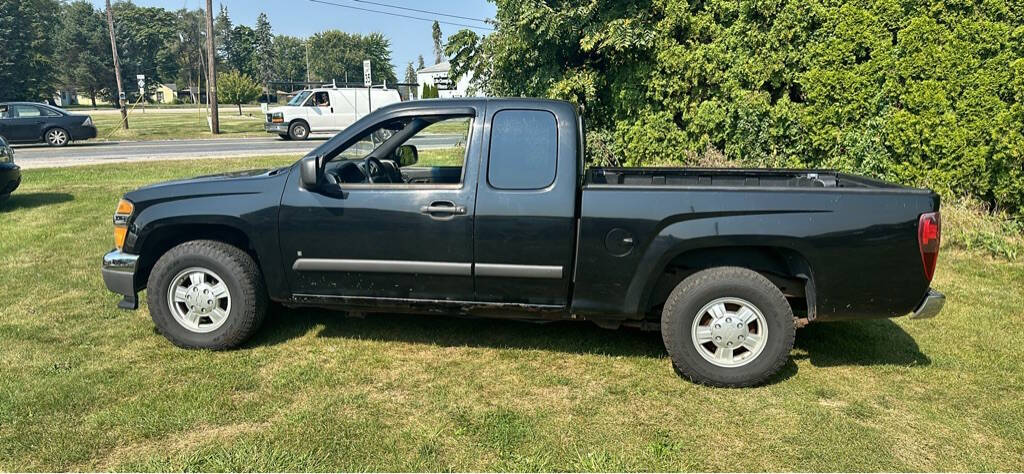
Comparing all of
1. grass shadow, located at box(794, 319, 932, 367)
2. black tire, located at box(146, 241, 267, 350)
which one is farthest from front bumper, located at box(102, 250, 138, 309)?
grass shadow, located at box(794, 319, 932, 367)

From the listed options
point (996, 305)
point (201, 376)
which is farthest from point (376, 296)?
point (996, 305)

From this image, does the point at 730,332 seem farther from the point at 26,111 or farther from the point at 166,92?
the point at 166,92

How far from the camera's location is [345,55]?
107 m

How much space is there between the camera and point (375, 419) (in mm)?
3402

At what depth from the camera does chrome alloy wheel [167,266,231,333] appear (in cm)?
424

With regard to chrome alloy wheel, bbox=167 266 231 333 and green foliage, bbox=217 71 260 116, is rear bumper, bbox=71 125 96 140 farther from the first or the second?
green foliage, bbox=217 71 260 116

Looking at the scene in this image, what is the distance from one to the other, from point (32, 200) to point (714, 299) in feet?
34.6

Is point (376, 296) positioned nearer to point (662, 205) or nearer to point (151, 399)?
point (151, 399)

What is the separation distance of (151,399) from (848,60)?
24.5ft

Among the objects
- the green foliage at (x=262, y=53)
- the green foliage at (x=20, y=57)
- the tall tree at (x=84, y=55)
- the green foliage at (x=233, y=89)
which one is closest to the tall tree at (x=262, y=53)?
the green foliage at (x=262, y=53)

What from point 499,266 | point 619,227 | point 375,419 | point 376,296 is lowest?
point 375,419

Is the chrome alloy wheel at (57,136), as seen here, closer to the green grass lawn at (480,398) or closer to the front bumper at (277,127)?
the front bumper at (277,127)

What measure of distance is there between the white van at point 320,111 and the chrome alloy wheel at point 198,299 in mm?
20174

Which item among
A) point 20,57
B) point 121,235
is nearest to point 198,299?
point 121,235
